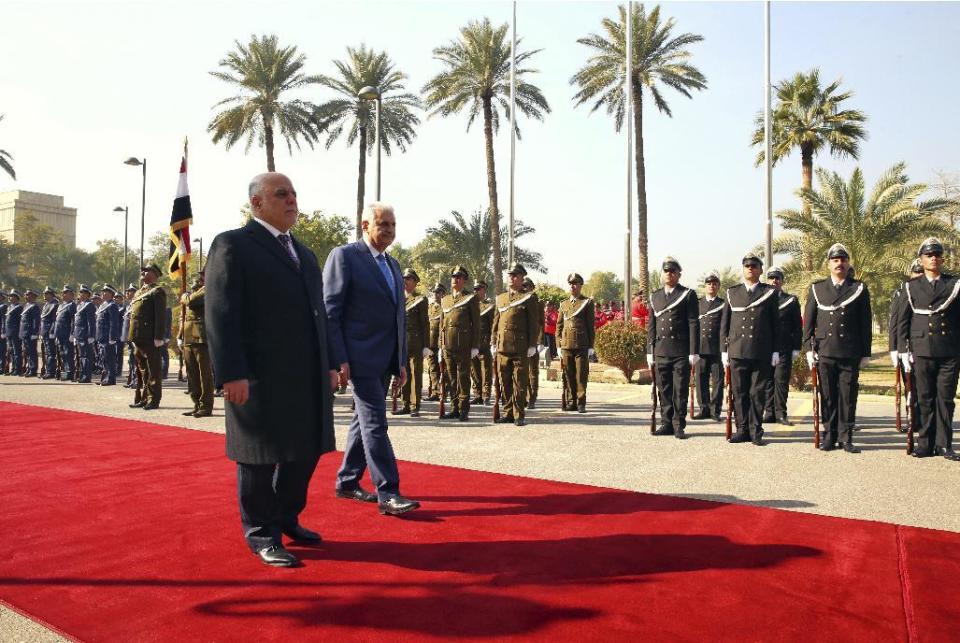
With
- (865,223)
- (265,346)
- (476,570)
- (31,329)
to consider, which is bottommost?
(476,570)

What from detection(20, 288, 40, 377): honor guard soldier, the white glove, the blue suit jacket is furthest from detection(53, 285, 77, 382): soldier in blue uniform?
the white glove

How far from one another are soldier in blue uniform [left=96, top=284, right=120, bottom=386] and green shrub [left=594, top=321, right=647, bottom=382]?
10.4 metres

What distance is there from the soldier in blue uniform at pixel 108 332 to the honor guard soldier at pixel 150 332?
4911 mm

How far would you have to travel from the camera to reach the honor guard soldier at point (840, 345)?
24.9 feet

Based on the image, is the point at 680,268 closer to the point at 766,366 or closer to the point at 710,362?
the point at 766,366

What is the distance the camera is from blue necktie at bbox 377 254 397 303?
4988 mm

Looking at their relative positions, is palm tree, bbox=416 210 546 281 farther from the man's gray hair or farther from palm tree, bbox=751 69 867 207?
the man's gray hair

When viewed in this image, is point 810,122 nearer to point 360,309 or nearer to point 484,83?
point 484,83

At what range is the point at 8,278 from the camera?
54.6 metres

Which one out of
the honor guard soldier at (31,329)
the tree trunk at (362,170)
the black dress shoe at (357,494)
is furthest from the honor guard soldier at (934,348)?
the tree trunk at (362,170)

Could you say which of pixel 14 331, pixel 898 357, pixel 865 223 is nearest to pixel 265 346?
pixel 898 357

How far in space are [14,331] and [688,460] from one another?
18537 millimetres

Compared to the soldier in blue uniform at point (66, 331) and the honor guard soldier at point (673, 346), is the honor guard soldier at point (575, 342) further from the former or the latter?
the soldier in blue uniform at point (66, 331)

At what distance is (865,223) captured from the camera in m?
22.8
